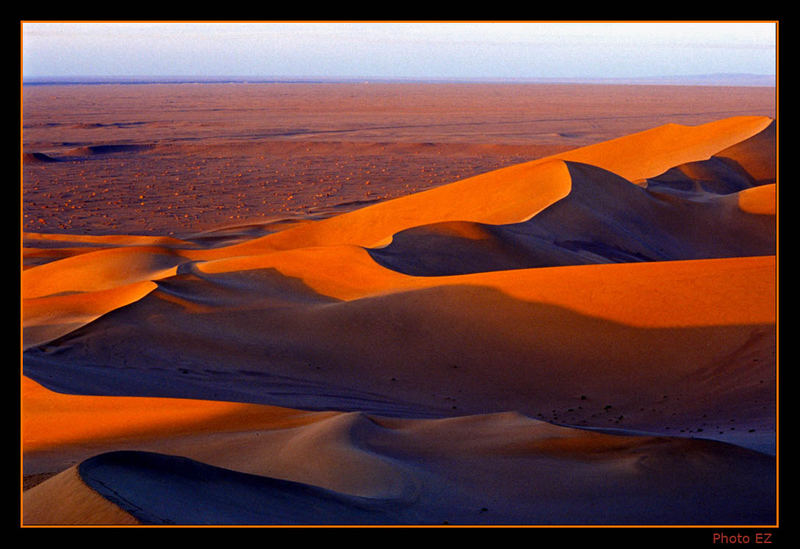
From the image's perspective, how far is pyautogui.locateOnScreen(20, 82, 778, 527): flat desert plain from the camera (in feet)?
13.9

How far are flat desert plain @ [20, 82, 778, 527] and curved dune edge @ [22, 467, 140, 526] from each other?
0.04 feet

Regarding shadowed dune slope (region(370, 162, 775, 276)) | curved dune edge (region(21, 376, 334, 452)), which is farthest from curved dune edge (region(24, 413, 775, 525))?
shadowed dune slope (region(370, 162, 775, 276))

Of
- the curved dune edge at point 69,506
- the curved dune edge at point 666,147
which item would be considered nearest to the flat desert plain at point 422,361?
the curved dune edge at point 69,506

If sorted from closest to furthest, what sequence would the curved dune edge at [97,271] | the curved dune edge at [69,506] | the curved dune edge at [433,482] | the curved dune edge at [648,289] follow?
1. the curved dune edge at [69,506]
2. the curved dune edge at [433,482]
3. the curved dune edge at [648,289]
4. the curved dune edge at [97,271]

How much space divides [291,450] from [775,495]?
2.71 m

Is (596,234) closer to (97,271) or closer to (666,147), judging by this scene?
(97,271)

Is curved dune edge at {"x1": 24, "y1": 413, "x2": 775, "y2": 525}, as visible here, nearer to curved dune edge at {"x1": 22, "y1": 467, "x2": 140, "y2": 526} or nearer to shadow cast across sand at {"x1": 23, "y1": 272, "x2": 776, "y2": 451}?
curved dune edge at {"x1": 22, "y1": 467, "x2": 140, "y2": 526}

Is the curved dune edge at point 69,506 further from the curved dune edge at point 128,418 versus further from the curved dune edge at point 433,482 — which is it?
the curved dune edge at point 128,418

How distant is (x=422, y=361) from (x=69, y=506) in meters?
4.77

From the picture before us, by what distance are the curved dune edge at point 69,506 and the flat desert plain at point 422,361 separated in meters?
0.01

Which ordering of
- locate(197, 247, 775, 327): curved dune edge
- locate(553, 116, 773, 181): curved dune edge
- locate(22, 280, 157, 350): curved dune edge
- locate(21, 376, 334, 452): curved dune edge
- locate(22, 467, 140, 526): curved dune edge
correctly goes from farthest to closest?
locate(553, 116, 773, 181): curved dune edge → locate(22, 280, 157, 350): curved dune edge → locate(197, 247, 775, 327): curved dune edge → locate(21, 376, 334, 452): curved dune edge → locate(22, 467, 140, 526): curved dune edge

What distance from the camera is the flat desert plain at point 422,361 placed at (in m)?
4.24
